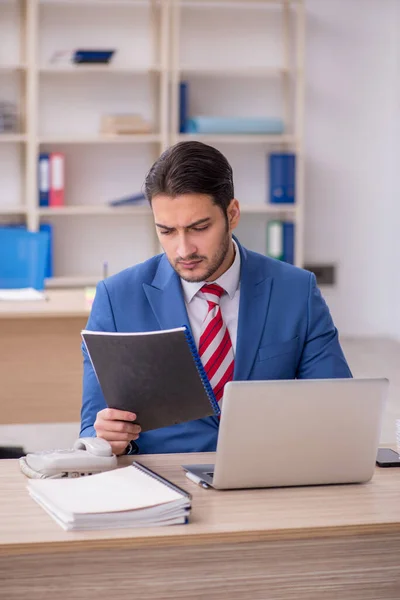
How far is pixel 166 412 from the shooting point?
75.0 inches

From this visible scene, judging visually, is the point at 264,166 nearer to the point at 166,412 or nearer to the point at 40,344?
the point at 40,344

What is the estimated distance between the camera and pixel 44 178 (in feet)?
20.8

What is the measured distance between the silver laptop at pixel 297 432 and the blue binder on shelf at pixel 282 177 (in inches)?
192

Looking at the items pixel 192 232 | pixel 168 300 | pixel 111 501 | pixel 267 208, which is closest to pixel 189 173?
pixel 192 232

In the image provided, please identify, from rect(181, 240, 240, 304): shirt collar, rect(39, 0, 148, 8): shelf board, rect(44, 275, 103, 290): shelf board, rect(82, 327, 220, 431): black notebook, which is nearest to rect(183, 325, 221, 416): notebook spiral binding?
rect(82, 327, 220, 431): black notebook

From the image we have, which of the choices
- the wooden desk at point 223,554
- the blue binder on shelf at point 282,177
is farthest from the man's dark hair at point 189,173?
the blue binder on shelf at point 282,177

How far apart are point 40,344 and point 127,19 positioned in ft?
11.3

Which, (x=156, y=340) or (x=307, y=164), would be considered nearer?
(x=156, y=340)

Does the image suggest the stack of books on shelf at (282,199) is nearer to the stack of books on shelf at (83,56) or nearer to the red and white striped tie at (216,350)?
the stack of books on shelf at (83,56)

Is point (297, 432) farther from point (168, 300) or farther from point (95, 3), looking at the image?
point (95, 3)

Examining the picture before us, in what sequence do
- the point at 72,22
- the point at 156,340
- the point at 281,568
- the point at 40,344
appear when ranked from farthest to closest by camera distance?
the point at 72,22 → the point at 40,344 → the point at 156,340 → the point at 281,568

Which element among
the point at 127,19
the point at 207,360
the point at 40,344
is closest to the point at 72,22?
the point at 127,19

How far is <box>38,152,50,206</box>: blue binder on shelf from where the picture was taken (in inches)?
249

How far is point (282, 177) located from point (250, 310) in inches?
175
